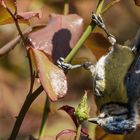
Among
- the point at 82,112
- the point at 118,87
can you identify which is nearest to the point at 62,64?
the point at 82,112

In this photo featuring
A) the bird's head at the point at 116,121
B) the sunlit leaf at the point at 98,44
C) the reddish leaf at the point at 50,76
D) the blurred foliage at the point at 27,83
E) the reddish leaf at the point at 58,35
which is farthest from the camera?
the blurred foliage at the point at 27,83

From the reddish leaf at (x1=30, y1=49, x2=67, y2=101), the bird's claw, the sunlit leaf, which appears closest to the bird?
the sunlit leaf

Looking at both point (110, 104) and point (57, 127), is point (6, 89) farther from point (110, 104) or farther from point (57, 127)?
point (110, 104)

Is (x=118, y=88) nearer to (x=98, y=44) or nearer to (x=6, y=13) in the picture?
(x=98, y=44)

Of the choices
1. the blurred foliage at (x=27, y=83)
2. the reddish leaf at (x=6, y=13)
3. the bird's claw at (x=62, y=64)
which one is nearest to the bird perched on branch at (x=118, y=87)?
the bird's claw at (x=62, y=64)

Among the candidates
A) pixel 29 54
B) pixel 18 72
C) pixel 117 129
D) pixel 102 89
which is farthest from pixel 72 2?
pixel 29 54

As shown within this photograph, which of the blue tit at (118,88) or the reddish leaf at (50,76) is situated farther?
the blue tit at (118,88)

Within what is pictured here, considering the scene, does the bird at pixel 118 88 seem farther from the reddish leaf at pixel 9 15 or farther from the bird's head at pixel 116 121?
the reddish leaf at pixel 9 15

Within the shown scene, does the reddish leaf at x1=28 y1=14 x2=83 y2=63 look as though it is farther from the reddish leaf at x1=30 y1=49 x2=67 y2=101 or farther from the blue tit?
the blue tit
